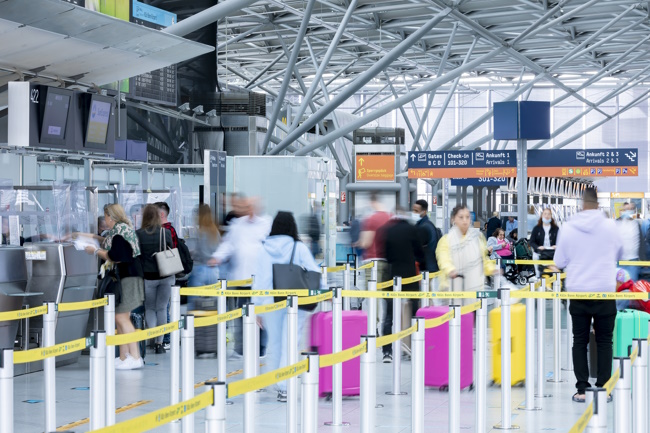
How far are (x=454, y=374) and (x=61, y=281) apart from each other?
16.2 ft

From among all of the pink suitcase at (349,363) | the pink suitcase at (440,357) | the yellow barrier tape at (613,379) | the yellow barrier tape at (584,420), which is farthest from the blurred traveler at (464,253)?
the yellow barrier tape at (584,420)

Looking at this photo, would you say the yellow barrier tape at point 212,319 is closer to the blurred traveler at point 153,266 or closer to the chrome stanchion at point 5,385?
the chrome stanchion at point 5,385

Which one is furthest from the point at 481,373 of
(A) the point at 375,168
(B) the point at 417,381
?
(A) the point at 375,168

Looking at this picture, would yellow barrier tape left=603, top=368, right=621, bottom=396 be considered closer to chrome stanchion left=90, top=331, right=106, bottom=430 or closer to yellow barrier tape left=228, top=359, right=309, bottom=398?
yellow barrier tape left=228, top=359, right=309, bottom=398

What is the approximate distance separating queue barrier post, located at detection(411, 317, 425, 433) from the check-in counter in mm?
5219

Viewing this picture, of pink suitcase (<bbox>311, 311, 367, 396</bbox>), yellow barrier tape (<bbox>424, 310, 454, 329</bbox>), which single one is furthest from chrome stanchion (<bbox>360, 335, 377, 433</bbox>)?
pink suitcase (<bbox>311, 311, 367, 396</bbox>)

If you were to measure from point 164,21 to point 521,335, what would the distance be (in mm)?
9613

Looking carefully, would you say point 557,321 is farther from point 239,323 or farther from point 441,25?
point 441,25

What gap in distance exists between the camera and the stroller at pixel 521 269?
2216cm

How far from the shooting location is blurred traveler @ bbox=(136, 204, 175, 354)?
10977 mm

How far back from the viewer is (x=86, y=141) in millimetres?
12297

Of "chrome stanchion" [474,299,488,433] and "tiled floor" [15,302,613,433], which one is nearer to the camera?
"chrome stanchion" [474,299,488,433]

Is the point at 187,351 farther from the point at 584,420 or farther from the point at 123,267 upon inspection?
the point at 123,267

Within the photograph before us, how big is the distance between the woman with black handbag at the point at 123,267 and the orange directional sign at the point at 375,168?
29304mm
